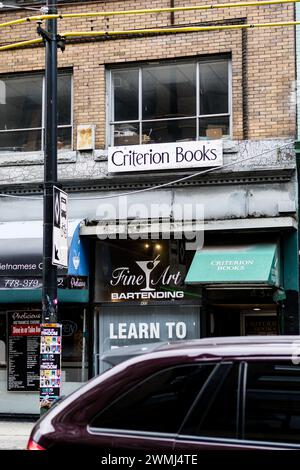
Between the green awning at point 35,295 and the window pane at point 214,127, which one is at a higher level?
the window pane at point 214,127

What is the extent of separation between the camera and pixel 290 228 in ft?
36.6

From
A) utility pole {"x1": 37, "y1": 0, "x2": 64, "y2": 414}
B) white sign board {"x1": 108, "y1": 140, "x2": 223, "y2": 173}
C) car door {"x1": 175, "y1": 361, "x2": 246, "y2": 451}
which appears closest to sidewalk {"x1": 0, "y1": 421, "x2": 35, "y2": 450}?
utility pole {"x1": 37, "y1": 0, "x2": 64, "y2": 414}

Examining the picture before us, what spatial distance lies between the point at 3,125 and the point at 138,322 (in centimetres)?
495

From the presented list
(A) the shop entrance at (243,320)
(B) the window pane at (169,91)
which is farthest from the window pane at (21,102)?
(A) the shop entrance at (243,320)

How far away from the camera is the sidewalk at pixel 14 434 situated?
9573mm

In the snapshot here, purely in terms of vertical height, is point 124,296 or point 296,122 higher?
point 296,122

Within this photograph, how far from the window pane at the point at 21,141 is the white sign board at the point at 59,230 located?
408 centimetres

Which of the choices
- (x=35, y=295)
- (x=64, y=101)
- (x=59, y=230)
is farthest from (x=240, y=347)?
(x=64, y=101)

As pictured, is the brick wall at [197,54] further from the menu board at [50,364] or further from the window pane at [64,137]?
the menu board at [50,364]

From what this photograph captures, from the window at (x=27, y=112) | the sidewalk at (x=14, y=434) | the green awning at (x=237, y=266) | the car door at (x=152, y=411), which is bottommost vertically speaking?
the sidewalk at (x=14, y=434)

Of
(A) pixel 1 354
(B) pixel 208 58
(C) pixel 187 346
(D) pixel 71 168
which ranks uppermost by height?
(B) pixel 208 58
